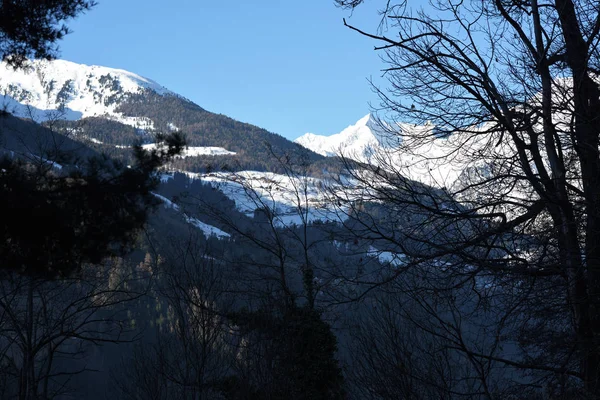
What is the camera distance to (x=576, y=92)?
13.0ft

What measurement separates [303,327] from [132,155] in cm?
493

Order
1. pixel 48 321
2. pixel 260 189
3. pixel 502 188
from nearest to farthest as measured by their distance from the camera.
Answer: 1. pixel 502 188
2. pixel 48 321
3. pixel 260 189

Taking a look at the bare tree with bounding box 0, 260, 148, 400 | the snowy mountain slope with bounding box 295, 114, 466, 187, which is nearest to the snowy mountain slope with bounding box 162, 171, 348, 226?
the bare tree with bounding box 0, 260, 148, 400

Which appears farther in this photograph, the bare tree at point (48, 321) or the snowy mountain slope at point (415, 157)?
the bare tree at point (48, 321)

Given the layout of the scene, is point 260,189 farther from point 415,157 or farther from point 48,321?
point 415,157

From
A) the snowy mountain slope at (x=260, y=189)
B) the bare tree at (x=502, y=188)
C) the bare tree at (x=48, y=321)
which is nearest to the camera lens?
the bare tree at (x=502, y=188)

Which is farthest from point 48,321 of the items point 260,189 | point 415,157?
point 415,157

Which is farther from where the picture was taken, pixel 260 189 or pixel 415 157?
pixel 260 189

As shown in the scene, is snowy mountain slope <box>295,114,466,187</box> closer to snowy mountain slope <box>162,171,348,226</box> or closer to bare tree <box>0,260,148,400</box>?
bare tree <box>0,260,148,400</box>

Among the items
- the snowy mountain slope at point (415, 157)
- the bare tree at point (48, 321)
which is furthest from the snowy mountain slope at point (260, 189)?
the snowy mountain slope at point (415, 157)

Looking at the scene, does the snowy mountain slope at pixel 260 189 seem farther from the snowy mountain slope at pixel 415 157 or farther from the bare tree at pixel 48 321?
the snowy mountain slope at pixel 415 157

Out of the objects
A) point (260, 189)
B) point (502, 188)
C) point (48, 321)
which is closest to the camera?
point (502, 188)

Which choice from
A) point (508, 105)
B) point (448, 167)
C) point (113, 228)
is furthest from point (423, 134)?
point (113, 228)

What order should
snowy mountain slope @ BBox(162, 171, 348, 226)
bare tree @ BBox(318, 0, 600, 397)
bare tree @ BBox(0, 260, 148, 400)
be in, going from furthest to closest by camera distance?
1. snowy mountain slope @ BBox(162, 171, 348, 226)
2. bare tree @ BBox(0, 260, 148, 400)
3. bare tree @ BBox(318, 0, 600, 397)
